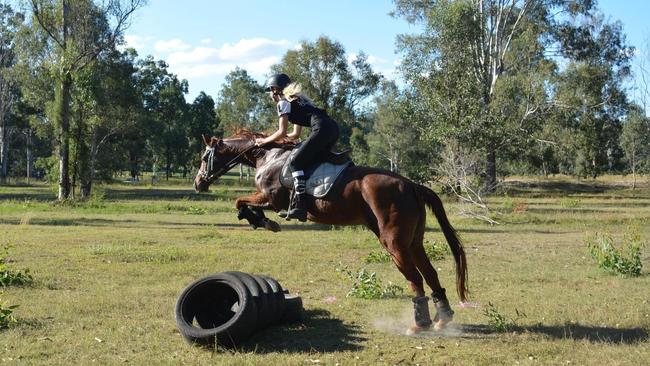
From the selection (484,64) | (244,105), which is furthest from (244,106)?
(484,64)

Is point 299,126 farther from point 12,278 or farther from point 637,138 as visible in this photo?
point 637,138

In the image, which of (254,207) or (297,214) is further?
(254,207)

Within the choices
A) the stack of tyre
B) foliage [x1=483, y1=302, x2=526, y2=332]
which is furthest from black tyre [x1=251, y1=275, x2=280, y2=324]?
foliage [x1=483, y1=302, x2=526, y2=332]

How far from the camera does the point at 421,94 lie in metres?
38.9

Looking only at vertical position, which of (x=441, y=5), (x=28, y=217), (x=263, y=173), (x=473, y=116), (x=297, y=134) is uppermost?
(x=441, y=5)

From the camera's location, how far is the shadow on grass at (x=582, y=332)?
7.48 meters

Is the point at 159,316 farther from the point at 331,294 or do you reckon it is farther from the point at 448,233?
the point at 448,233

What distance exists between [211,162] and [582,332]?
556 centimetres

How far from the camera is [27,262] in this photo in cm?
1352

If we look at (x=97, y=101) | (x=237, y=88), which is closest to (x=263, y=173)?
(x=97, y=101)

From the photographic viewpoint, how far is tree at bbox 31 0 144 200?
34844 mm

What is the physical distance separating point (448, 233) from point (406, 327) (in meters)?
1.43

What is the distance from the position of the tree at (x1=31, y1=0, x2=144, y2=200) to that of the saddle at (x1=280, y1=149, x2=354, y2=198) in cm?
2971

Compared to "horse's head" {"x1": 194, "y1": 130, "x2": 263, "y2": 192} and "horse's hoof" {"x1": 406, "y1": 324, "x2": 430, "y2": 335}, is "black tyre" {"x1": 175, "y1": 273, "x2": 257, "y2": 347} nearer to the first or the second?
"horse's head" {"x1": 194, "y1": 130, "x2": 263, "y2": 192}
